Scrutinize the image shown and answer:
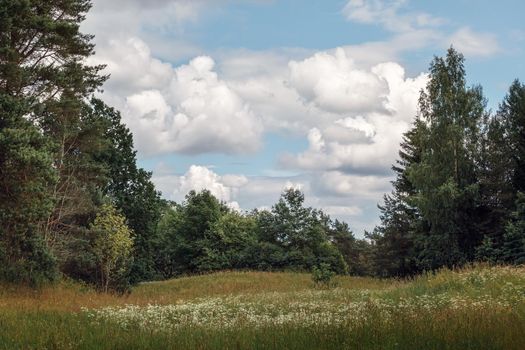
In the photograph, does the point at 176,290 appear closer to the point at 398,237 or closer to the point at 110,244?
the point at 110,244

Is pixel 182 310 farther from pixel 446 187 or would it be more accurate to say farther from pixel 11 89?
pixel 446 187

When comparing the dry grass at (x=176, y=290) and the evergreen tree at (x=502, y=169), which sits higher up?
the evergreen tree at (x=502, y=169)

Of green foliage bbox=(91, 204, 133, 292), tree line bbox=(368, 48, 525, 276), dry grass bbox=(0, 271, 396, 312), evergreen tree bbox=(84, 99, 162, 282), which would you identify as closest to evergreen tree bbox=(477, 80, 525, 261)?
tree line bbox=(368, 48, 525, 276)

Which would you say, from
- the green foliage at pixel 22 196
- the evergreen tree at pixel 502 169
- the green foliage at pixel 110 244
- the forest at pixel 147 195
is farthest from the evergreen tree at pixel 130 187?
the evergreen tree at pixel 502 169

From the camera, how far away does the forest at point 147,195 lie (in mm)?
23484

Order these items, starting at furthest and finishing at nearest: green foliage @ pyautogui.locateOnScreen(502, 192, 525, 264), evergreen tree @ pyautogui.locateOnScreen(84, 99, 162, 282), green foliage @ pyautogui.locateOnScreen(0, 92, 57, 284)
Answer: evergreen tree @ pyautogui.locateOnScreen(84, 99, 162, 282) → green foliage @ pyautogui.locateOnScreen(502, 192, 525, 264) → green foliage @ pyautogui.locateOnScreen(0, 92, 57, 284)

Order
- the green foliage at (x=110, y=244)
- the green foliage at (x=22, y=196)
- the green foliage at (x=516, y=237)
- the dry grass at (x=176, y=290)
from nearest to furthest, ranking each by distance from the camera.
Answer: the dry grass at (x=176, y=290) < the green foliage at (x=22, y=196) < the green foliage at (x=110, y=244) < the green foliage at (x=516, y=237)

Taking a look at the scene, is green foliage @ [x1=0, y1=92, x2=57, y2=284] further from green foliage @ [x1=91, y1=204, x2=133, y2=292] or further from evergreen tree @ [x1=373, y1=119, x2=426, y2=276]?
evergreen tree @ [x1=373, y1=119, x2=426, y2=276]

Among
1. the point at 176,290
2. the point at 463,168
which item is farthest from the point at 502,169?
the point at 176,290

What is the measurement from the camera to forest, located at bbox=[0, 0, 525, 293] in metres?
23.5

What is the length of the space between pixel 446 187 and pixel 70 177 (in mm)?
27741

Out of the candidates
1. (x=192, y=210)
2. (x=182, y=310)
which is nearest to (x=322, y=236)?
(x=192, y=210)

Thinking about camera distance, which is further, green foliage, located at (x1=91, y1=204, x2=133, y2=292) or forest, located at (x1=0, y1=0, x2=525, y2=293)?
green foliage, located at (x1=91, y1=204, x2=133, y2=292)

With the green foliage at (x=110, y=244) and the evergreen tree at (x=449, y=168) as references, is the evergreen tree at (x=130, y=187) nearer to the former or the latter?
the green foliage at (x=110, y=244)
